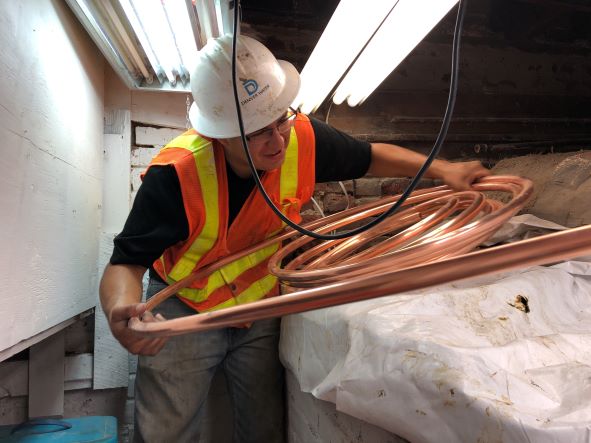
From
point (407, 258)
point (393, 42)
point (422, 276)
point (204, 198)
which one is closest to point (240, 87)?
point (204, 198)

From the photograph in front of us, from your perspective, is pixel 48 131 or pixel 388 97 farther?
pixel 388 97

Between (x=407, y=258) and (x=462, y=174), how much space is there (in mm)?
421

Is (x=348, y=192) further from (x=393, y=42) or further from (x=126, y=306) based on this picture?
(x=126, y=306)

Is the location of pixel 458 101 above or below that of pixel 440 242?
above

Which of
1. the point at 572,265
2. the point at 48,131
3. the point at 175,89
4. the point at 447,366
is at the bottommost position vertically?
the point at 447,366

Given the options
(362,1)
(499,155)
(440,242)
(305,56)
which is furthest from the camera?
(499,155)

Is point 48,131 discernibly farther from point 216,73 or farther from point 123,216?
point 123,216

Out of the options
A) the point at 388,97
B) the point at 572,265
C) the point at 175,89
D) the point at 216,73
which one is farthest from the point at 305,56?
the point at 572,265

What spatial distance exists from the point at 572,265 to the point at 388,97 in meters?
1.14

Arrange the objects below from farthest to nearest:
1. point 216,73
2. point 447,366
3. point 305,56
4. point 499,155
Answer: point 499,155, point 305,56, point 216,73, point 447,366

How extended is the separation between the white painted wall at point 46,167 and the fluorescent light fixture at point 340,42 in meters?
0.70

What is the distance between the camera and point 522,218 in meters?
1.36

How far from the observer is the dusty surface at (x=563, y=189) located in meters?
1.29

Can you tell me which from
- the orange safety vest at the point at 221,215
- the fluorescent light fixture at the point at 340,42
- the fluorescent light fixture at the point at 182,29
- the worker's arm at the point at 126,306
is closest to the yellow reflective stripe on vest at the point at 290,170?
the orange safety vest at the point at 221,215
